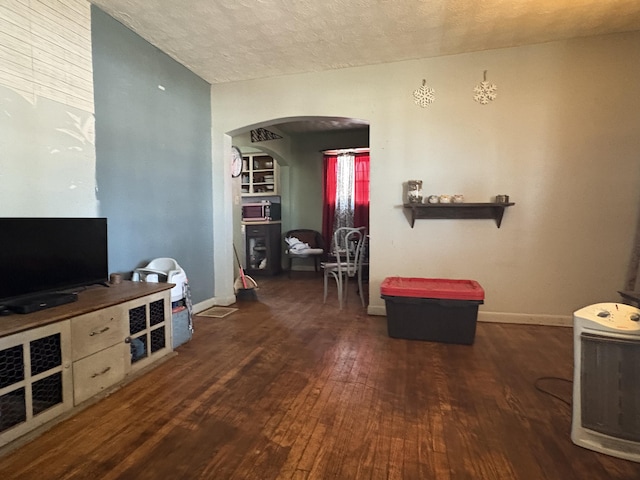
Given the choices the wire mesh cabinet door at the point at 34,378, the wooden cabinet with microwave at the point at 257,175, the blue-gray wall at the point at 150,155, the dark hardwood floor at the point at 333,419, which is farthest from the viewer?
the wooden cabinet with microwave at the point at 257,175

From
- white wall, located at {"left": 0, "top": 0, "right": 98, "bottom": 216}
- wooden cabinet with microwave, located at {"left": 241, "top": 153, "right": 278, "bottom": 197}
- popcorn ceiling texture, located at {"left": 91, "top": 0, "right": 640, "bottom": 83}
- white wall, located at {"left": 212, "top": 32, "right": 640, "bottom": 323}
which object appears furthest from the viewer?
wooden cabinet with microwave, located at {"left": 241, "top": 153, "right": 278, "bottom": 197}

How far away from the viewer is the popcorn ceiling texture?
8.09ft

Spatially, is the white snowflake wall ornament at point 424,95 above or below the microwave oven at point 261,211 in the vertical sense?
above

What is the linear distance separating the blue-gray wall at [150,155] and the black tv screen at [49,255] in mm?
422

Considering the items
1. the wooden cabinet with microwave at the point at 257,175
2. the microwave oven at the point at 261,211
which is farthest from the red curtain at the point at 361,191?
the wooden cabinet with microwave at the point at 257,175

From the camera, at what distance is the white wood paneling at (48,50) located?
1985mm

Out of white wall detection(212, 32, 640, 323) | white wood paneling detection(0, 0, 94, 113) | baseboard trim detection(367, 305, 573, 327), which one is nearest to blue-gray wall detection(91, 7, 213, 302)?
white wood paneling detection(0, 0, 94, 113)

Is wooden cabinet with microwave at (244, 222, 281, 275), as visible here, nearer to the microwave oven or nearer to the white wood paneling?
the microwave oven

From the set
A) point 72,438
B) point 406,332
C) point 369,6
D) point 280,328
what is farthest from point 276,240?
point 72,438

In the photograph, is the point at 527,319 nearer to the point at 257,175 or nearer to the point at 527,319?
the point at 527,319

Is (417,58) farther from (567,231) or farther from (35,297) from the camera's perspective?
(35,297)

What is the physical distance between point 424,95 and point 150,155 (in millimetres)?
2691

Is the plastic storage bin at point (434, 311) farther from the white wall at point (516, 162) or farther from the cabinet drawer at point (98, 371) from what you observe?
the cabinet drawer at point (98, 371)

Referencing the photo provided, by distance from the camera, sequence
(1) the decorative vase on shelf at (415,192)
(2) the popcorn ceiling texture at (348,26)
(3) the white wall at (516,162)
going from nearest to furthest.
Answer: (2) the popcorn ceiling texture at (348,26) → (3) the white wall at (516,162) → (1) the decorative vase on shelf at (415,192)
